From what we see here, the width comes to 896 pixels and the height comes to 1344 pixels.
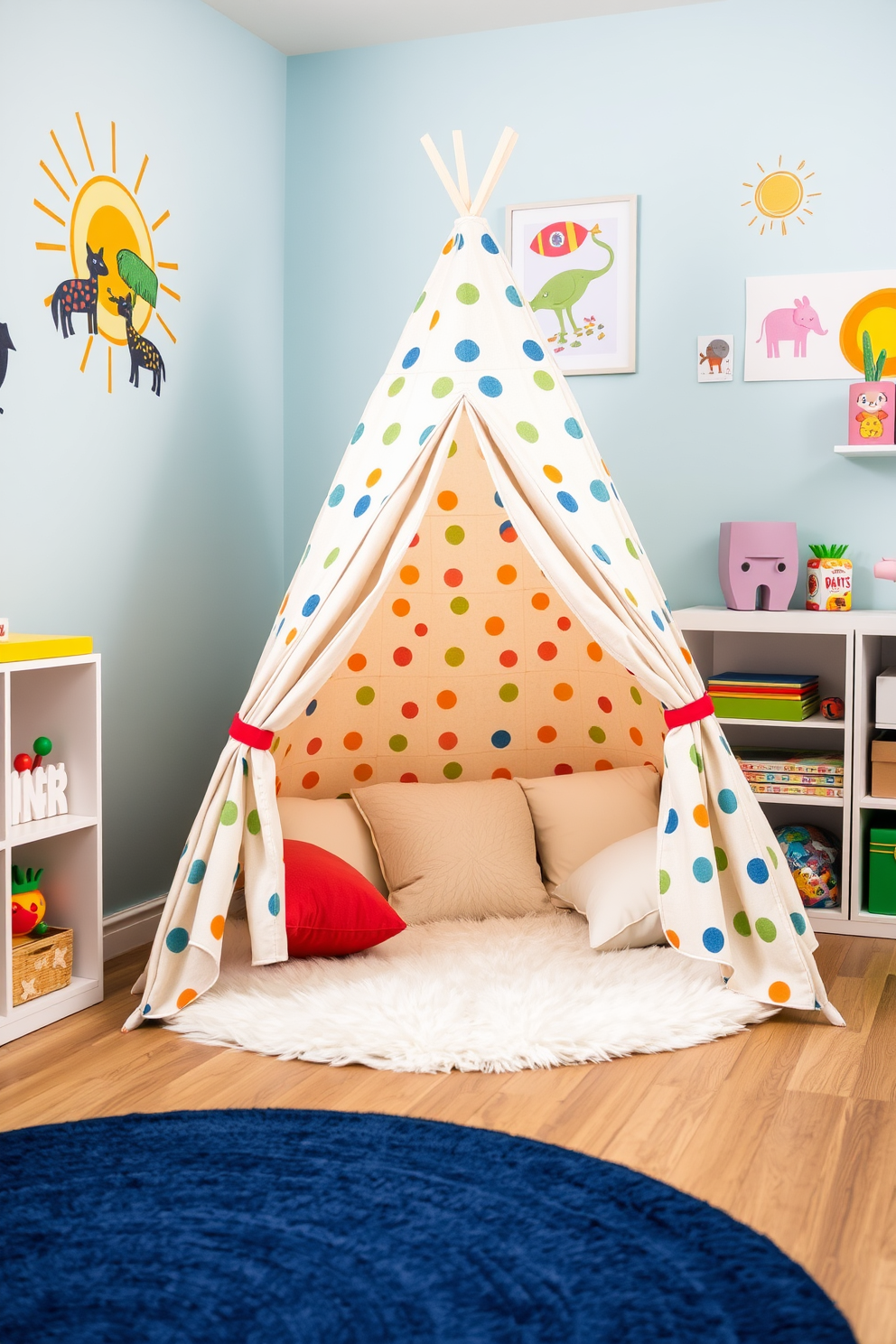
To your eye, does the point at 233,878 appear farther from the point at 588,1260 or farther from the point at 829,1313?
the point at 829,1313

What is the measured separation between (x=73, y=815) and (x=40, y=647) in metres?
0.42

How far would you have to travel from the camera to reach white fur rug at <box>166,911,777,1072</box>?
2467mm

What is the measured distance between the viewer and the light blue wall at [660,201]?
11.9ft

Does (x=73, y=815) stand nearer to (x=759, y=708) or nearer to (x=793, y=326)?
(x=759, y=708)

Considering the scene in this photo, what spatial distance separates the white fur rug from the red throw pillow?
0.05 metres

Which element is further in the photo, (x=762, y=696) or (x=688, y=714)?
(x=762, y=696)

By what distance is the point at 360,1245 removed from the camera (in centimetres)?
178

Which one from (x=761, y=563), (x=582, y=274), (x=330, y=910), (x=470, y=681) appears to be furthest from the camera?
(x=582, y=274)

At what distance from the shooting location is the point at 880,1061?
8.18 ft

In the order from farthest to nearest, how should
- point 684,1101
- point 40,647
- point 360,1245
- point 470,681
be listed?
point 470,681 < point 40,647 < point 684,1101 < point 360,1245

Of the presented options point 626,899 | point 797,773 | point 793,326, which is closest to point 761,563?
point 797,773

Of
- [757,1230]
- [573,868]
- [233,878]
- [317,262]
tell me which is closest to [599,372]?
[317,262]

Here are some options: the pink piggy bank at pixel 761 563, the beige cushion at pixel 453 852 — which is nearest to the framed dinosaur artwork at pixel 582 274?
the pink piggy bank at pixel 761 563

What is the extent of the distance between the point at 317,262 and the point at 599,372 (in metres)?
1.04
